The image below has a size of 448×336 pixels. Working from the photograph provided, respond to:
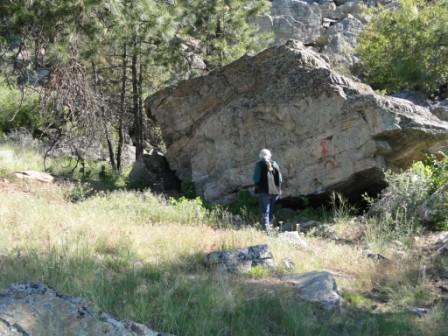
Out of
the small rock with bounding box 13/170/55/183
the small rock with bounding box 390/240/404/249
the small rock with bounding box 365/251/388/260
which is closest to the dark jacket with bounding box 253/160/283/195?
the small rock with bounding box 390/240/404/249

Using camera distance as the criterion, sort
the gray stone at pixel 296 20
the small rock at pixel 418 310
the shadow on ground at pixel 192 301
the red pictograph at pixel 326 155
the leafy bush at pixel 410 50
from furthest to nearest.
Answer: the gray stone at pixel 296 20
the leafy bush at pixel 410 50
the red pictograph at pixel 326 155
the small rock at pixel 418 310
the shadow on ground at pixel 192 301

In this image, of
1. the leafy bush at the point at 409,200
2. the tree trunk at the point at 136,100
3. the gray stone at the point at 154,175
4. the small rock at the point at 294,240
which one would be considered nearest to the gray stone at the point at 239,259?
the small rock at the point at 294,240

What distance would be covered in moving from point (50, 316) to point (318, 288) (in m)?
2.89

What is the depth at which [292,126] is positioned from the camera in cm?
1235

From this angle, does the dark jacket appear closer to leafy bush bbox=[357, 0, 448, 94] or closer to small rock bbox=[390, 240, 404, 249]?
small rock bbox=[390, 240, 404, 249]

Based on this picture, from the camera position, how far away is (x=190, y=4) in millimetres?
16688

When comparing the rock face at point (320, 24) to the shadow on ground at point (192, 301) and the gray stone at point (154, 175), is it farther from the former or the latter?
the shadow on ground at point (192, 301)

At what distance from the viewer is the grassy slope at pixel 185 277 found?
4430 millimetres

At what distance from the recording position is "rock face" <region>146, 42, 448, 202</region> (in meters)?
11.5

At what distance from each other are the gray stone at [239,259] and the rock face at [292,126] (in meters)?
5.65

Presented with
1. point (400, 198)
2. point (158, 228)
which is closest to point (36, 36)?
point (158, 228)

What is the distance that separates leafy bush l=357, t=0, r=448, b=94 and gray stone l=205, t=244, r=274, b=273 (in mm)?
16919

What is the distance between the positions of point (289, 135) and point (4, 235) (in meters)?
7.37

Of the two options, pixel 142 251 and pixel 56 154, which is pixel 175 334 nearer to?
pixel 142 251
